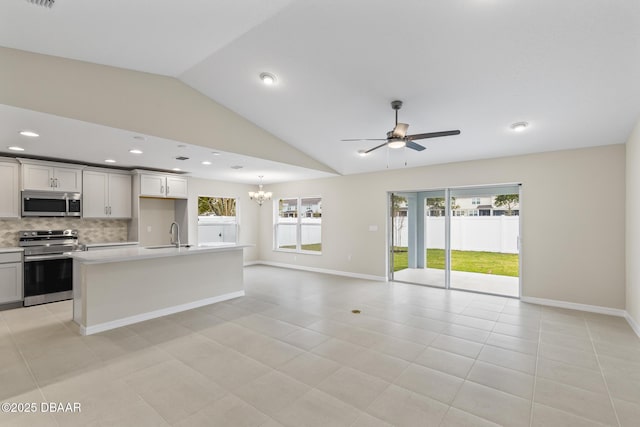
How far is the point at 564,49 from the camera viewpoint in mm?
2777

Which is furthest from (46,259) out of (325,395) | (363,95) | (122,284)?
(363,95)

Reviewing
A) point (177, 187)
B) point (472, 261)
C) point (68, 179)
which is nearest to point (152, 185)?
point (177, 187)

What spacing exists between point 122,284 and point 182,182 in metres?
3.49

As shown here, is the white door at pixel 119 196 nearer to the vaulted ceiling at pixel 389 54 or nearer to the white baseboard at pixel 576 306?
the vaulted ceiling at pixel 389 54

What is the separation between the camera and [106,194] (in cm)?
592

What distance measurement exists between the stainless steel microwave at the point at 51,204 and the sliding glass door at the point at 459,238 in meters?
6.37

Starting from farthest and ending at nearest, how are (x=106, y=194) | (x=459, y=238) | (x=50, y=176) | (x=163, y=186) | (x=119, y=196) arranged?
(x=163, y=186) < (x=459, y=238) < (x=119, y=196) < (x=106, y=194) < (x=50, y=176)

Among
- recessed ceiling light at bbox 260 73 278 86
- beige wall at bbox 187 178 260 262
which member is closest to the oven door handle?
beige wall at bbox 187 178 260 262

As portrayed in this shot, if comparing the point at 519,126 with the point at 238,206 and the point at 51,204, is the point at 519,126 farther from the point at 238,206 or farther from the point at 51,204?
the point at 51,204

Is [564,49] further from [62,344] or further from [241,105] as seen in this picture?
[62,344]

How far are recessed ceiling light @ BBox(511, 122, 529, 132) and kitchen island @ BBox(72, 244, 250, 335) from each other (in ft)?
15.7

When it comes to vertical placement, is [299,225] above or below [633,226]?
below

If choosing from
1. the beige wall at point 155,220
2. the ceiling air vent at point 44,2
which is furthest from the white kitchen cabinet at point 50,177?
the ceiling air vent at point 44,2

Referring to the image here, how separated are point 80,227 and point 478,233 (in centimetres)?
812
